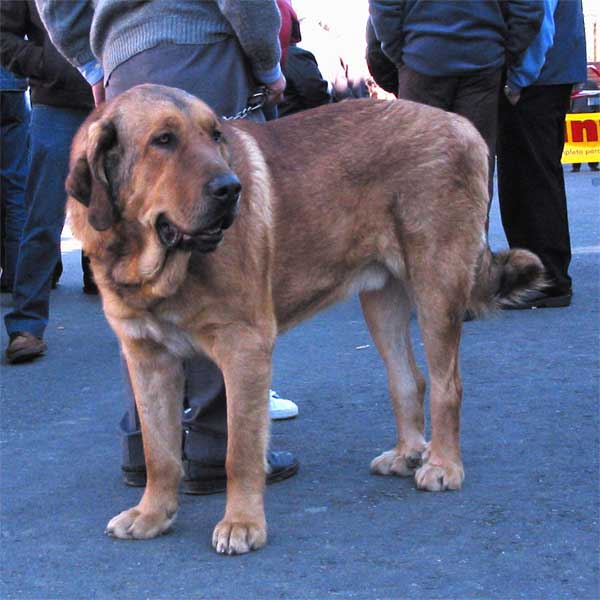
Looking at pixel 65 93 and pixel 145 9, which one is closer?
pixel 145 9

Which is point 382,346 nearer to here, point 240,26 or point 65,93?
point 240,26

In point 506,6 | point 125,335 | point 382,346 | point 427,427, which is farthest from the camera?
point 506,6

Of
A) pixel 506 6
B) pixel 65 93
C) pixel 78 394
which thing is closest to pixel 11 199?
pixel 65 93

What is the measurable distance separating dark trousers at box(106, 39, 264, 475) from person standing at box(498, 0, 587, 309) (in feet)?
10.9

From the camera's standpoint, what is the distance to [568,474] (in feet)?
14.2

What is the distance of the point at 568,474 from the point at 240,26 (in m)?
2.00

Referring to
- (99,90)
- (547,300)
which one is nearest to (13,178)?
(547,300)

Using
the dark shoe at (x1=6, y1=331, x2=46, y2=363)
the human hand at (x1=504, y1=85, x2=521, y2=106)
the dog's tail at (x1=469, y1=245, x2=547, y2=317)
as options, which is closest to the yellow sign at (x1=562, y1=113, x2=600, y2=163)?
the human hand at (x1=504, y1=85, x2=521, y2=106)

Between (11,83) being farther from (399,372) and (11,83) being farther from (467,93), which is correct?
(399,372)

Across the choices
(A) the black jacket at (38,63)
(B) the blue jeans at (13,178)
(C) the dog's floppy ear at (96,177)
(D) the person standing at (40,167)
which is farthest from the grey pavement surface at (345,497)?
(B) the blue jeans at (13,178)

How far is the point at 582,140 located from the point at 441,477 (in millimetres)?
13167

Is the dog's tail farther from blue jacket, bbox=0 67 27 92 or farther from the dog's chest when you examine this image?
blue jacket, bbox=0 67 27 92

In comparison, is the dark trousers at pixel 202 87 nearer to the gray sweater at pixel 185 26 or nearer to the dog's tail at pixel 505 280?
the gray sweater at pixel 185 26

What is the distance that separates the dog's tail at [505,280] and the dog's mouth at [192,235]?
145cm
